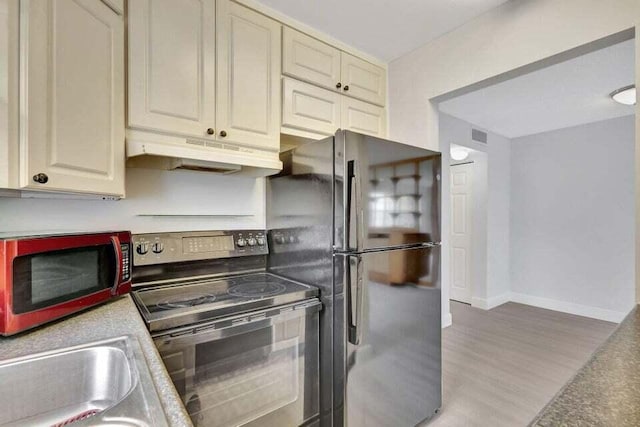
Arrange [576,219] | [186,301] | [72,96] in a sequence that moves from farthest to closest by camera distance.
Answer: [576,219] < [186,301] < [72,96]

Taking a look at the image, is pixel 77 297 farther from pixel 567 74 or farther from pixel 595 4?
pixel 567 74

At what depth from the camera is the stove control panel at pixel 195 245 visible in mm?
1521

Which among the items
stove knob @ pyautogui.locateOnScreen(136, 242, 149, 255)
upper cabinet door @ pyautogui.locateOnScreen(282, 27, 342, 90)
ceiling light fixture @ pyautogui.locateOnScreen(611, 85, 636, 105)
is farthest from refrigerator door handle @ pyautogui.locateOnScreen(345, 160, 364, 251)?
ceiling light fixture @ pyautogui.locateOnScreen(611, 85, 636, 105)

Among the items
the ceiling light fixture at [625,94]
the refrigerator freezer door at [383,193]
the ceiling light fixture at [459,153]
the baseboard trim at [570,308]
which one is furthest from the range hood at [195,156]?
the baseboard trim at [570,308]

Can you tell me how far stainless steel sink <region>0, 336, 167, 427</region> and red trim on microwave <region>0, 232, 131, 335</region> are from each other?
0.19m

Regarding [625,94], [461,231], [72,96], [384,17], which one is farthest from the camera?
[461,231]

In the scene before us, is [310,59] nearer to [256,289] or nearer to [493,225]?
[256,289]

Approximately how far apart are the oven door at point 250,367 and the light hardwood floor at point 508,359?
0.98 meters

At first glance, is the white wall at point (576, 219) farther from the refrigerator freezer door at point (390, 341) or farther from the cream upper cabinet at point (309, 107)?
the cream upper cabinet at point (309, 107)

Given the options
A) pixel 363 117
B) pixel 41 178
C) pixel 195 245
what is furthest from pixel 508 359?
pixel 41 178

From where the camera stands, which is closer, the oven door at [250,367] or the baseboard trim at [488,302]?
the oven door at [250,367]

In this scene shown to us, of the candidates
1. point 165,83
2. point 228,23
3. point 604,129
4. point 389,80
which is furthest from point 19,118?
point 604,129

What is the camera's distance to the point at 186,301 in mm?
1319

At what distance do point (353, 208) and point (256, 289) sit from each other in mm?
651
